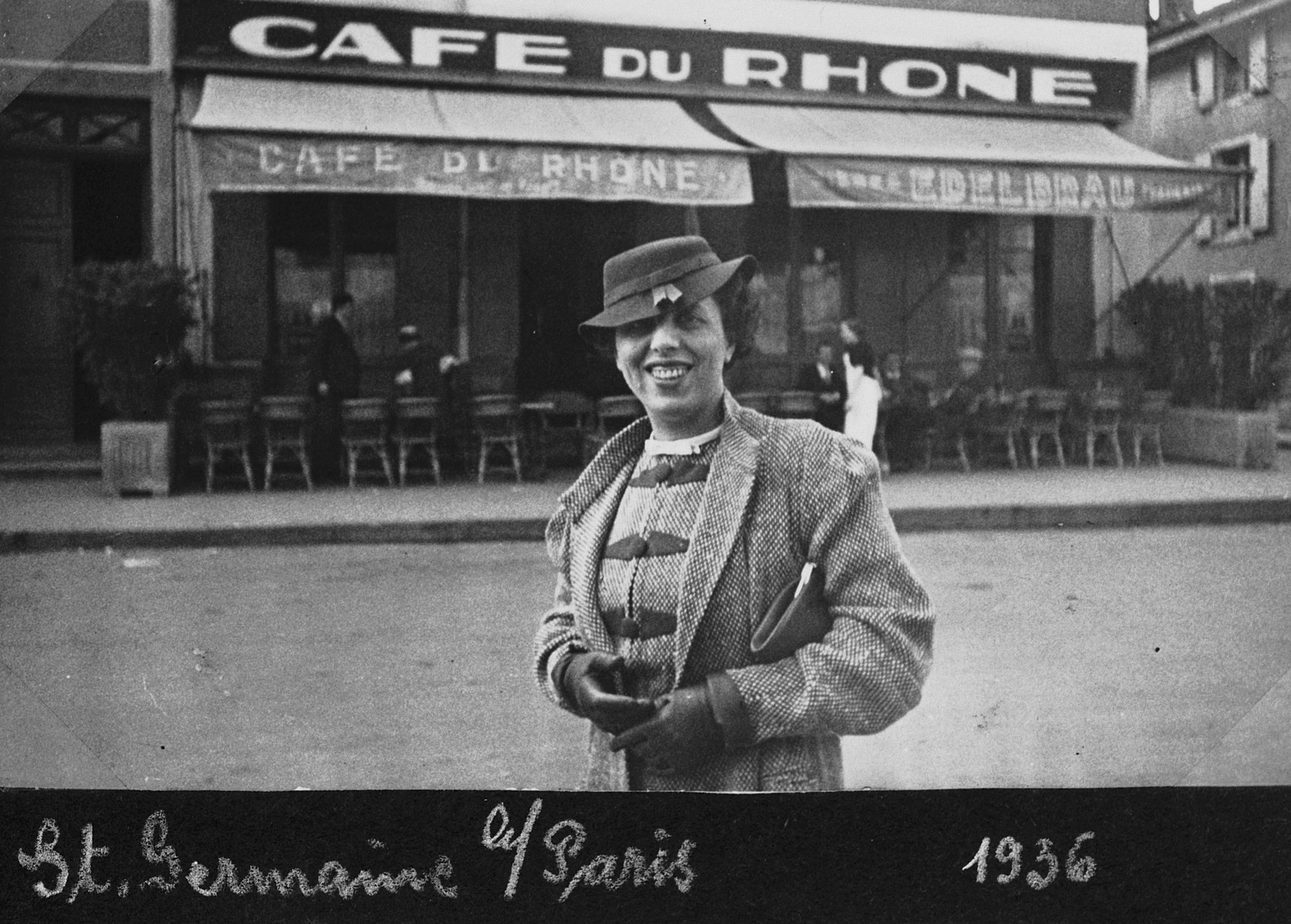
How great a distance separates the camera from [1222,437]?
2.90 metres

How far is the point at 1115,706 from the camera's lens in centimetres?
263

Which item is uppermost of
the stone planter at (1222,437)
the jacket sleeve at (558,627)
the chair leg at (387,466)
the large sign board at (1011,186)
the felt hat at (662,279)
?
the large sign board at (1011,186)

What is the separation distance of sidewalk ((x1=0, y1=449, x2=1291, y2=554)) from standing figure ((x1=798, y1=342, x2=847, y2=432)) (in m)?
0.39

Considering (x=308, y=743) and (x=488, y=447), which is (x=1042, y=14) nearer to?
(x=488, y=447)

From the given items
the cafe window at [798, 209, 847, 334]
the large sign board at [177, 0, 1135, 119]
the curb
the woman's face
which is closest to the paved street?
the curb

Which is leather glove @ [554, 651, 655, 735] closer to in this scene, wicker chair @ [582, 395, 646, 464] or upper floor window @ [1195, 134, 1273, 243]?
wicker chair @ [582, 395, 646, 464]

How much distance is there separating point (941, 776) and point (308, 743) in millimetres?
1700

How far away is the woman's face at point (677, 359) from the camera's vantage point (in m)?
2.01

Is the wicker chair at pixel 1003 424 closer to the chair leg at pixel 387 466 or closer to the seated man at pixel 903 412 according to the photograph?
the seated man at pixel 903 412

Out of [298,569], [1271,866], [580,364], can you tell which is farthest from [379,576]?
[1271,866]

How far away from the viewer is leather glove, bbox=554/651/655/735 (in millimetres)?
1934

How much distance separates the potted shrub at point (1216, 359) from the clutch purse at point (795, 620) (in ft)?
3.40
